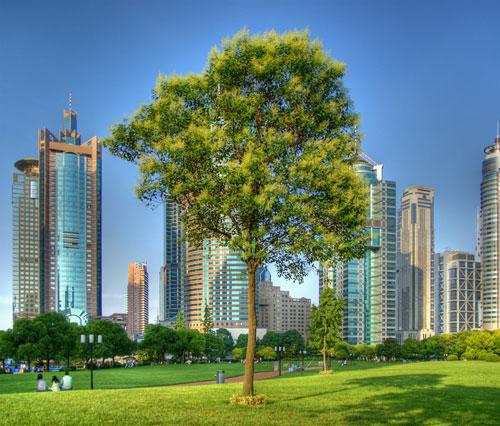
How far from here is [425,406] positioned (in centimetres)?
2167

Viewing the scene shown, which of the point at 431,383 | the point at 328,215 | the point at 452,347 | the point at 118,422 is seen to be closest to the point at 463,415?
the point at 328,215

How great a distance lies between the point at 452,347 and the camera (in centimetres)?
12975

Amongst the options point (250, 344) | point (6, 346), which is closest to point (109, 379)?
point (6, 346)

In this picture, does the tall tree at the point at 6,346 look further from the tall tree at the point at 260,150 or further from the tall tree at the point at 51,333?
the tall tree at the point at 260,150

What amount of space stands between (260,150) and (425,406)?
1230cm

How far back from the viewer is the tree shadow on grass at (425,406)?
735 inches

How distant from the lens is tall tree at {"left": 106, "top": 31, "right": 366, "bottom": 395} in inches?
866

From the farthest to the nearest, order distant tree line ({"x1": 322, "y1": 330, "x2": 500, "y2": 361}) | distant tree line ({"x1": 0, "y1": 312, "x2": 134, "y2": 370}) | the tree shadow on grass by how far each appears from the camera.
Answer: distant tree line ({"x1": 322, "y1": 330, "x2": 500, "y2": 361}) < distant tree line ({"x1": 0, "y1": 312, "x2": 134, "y2": 370}) < the tree shadow on grass

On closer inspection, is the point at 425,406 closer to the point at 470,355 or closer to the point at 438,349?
the point at 470,355

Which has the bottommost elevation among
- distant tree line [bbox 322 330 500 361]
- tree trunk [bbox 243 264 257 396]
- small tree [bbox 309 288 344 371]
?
distant tree line [bbox 322 330 500 361]

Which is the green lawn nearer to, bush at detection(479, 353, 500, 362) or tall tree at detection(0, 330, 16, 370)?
tall tree at detection(0, 330, 16, 370)

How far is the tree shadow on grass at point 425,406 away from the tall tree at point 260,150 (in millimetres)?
5437

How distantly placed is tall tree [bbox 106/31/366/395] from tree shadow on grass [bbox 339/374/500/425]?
5437 millimetres

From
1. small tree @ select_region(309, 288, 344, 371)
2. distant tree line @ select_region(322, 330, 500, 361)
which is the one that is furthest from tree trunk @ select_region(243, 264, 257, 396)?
distant tree line @ select_region(322, 330, 500, 361)
